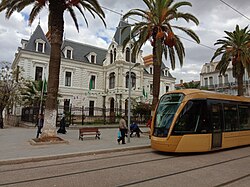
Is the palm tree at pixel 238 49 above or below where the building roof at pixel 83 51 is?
below

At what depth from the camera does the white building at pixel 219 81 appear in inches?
2107

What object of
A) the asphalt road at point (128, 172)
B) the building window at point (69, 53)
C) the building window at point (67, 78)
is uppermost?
the building window at point (69, 53)

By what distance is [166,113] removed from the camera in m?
11.9

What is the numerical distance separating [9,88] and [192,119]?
25.2 metres

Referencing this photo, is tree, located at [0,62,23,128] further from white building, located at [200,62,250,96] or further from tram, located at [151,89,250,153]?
white building, located at [200,62,250,96]

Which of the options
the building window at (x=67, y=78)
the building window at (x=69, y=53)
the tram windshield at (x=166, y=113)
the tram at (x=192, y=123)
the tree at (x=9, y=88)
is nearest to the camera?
the tram at (x=192, y=123)

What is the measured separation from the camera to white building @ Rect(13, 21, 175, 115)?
4151 cm

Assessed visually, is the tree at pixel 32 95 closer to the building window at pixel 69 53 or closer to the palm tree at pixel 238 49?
the building window at pixel 69 53

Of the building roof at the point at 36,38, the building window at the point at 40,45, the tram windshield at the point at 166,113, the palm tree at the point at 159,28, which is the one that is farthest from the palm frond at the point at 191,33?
the building roof at the point at 36,38

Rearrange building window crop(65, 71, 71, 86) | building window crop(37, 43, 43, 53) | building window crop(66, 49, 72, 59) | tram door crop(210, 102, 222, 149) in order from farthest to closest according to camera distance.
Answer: building window crop(66, 49, 72, 59)
building window crop(65, 71, 71, 86)
building window crop(37, 43, 43, 53)
tram door crop(210, 102, 222, 149)

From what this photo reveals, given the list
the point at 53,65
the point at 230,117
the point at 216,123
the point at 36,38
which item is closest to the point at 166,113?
the point at 216,123

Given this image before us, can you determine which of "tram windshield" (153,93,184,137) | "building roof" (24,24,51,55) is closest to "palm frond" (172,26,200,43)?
"tram windshield" (153,93,184,137)

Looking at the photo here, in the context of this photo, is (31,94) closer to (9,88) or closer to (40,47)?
(9,88)

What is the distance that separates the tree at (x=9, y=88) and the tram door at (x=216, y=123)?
81.1 ft
